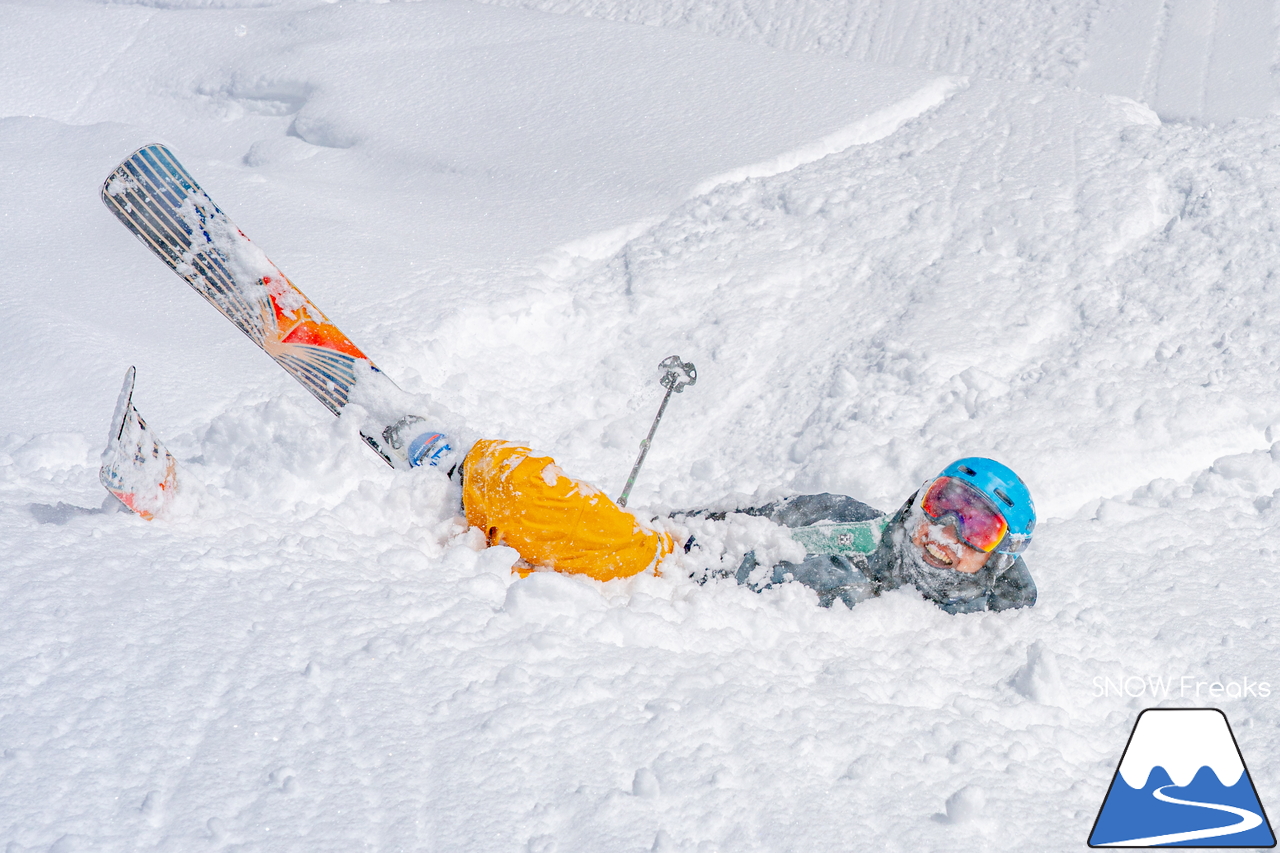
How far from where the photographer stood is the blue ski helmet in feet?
10.3

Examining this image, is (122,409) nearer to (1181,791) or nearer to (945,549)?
(945,549)

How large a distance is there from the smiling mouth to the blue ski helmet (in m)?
0.17

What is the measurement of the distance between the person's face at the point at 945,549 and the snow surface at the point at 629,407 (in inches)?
7.3

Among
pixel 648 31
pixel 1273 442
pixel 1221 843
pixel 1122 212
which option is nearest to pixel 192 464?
pixel 1221 843

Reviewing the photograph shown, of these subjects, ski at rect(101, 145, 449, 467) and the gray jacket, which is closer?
the gray jacket

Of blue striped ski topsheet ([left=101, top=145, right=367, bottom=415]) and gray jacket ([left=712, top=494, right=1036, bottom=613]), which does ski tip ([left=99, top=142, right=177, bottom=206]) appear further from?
→ gray jacket ([left=712, top=494, right=1036, bottom=613])

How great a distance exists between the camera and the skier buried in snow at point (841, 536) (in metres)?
3.12

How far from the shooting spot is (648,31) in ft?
23.5

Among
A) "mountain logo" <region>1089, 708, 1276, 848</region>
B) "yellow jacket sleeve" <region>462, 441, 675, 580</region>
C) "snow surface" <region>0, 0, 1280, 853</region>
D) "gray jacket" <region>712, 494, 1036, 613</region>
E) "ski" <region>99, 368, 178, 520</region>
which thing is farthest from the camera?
"gray jacket" <region>712, 494, 1036, 613</region>

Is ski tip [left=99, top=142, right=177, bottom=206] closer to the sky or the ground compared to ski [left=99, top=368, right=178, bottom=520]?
closer to the sky

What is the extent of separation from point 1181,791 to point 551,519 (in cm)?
198

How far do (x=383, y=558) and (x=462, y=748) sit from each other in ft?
3.03

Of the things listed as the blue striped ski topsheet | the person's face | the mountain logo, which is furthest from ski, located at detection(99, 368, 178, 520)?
the mountain logo

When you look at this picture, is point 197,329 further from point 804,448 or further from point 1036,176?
point 1036,176
